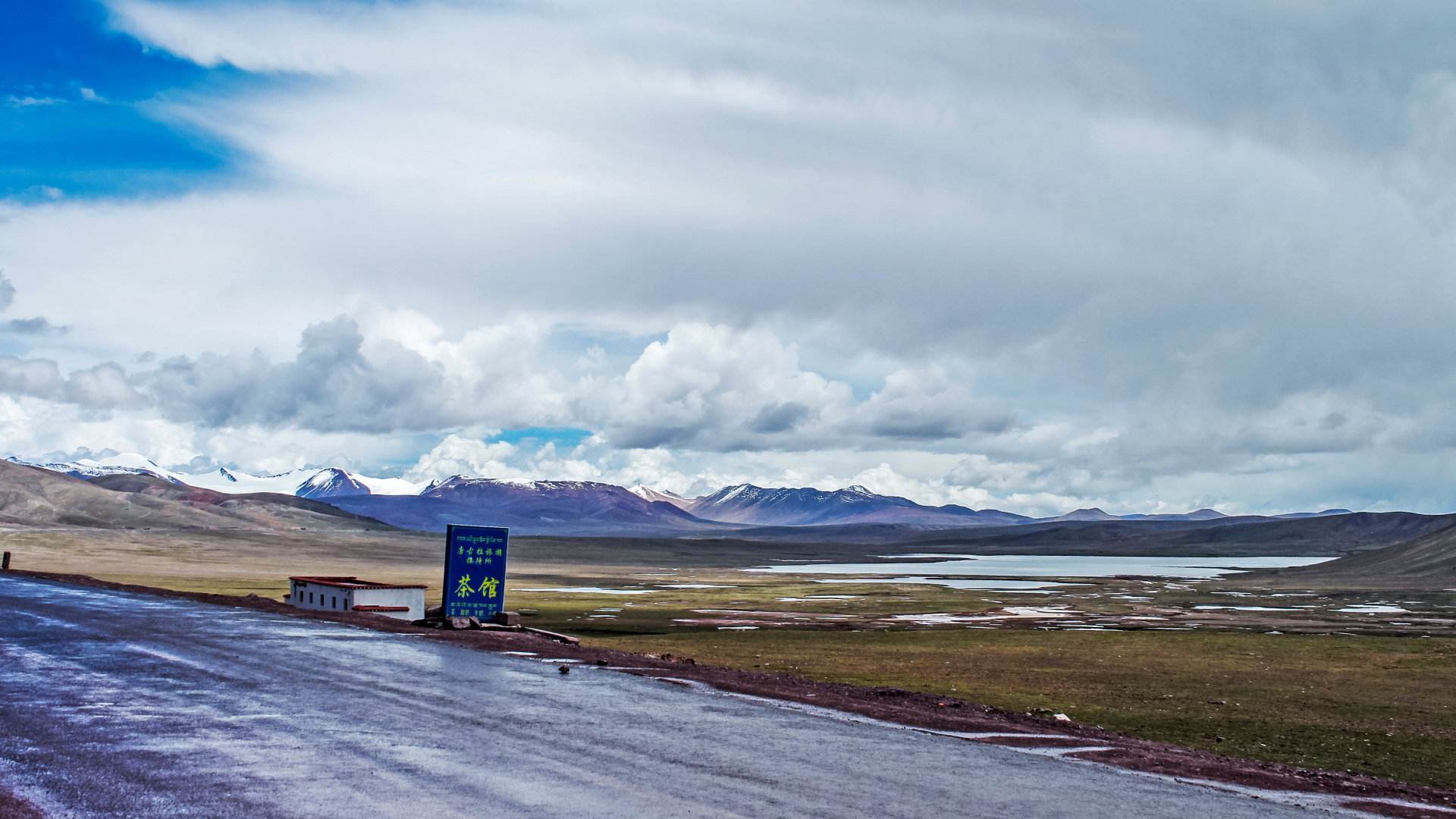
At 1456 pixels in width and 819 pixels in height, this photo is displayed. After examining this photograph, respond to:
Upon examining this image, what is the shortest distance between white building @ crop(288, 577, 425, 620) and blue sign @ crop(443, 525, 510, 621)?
276cm

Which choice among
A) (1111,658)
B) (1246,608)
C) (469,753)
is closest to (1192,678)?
(1111,658)

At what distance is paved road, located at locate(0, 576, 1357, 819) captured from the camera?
13266mm

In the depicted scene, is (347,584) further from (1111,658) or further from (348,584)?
A: (1111,658)

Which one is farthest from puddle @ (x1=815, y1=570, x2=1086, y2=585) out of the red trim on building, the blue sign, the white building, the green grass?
the blue sign

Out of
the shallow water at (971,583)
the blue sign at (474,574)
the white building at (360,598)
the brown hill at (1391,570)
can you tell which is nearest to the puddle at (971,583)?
the shallow water at (971,583)

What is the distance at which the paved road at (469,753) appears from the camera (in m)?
13.3

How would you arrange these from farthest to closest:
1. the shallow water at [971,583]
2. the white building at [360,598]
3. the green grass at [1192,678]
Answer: the shallow water at [971,583]
the white building at [360,598]
the green grass at [1192,678]

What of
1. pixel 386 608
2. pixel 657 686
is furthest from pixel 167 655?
pixel 386 608

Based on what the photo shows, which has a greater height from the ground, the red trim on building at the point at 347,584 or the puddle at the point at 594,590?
the red trim on building at the point at 347,584

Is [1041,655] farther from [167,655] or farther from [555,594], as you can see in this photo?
[555,594]

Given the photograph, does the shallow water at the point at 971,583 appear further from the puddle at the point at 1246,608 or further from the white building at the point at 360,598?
the white building at the point at 360,598

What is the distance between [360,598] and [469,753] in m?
30.5

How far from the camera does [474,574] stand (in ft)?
140

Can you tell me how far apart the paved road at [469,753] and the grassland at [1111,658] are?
36.3ft
